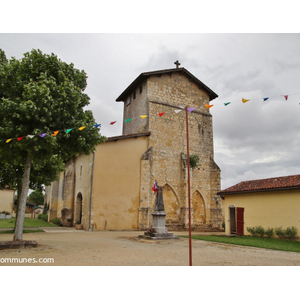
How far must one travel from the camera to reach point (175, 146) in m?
22.3

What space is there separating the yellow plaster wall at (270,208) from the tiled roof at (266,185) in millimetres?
335

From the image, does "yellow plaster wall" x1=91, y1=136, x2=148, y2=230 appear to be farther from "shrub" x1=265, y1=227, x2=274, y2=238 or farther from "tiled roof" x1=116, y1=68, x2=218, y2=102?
"shrub" x1=265, y1=227, x2=274, y2=238

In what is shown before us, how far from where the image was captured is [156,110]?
72.5 ft

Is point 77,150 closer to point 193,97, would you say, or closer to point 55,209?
point 193,97

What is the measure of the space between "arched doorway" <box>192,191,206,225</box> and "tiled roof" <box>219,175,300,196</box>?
414 centimetres

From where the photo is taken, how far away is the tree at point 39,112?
9.12m

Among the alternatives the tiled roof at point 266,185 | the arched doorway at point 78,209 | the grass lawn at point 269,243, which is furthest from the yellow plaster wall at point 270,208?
the arched doorway at point 78,209

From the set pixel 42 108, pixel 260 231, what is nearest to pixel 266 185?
pixel 260 231

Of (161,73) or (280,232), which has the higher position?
(161,73)

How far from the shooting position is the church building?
1909 centimetres

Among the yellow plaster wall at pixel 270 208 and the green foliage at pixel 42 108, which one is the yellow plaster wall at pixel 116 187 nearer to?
the yellow plaster wall at pixel 270 208

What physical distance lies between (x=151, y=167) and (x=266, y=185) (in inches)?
324

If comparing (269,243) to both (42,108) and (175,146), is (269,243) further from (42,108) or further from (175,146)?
(175,146)

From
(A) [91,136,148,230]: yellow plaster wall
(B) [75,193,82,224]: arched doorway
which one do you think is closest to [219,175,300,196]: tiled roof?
(A) [91,136,148,230]: yellow plaster wall
